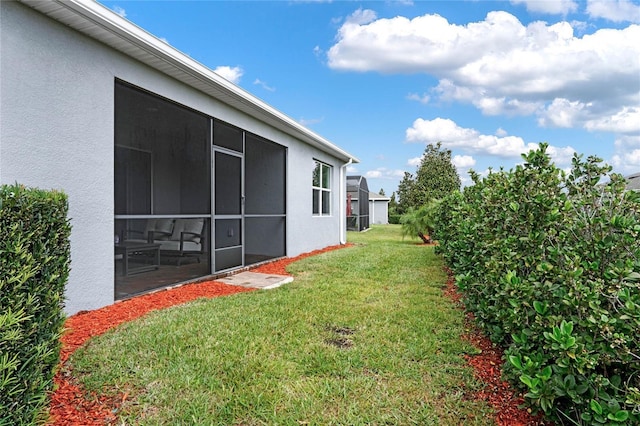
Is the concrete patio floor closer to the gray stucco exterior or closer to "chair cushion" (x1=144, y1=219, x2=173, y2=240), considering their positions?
the gray stucco exterior

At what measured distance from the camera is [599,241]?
1.98 metres

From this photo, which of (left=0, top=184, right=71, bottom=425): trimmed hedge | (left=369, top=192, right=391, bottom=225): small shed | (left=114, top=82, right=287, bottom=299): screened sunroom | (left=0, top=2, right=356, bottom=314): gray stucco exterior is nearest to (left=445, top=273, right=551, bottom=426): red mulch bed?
(left=0, top=184, right=71, bottom=425): trimmed hedge

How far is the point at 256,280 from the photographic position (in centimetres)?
652

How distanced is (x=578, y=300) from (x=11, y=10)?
502cm

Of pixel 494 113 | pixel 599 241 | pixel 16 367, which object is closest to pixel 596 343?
pixel 599 241

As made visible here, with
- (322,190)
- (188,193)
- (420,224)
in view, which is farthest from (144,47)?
(420,224)

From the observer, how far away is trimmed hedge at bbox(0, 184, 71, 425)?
1858mm

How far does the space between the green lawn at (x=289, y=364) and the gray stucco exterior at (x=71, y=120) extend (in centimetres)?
111

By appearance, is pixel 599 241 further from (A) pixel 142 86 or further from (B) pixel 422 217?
(B) pixel 422 217

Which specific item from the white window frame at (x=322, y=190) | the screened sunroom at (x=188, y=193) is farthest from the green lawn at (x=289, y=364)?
the white window frame at (x=322, y=190)

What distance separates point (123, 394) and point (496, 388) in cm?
263

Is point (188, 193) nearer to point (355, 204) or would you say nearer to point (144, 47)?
point (144, 47)

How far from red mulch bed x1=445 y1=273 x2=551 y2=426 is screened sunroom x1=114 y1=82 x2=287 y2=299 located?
15.3 ft

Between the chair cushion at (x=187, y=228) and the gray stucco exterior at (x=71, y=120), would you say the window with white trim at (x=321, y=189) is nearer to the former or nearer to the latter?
the chair cushion at (x=187, y=228)
